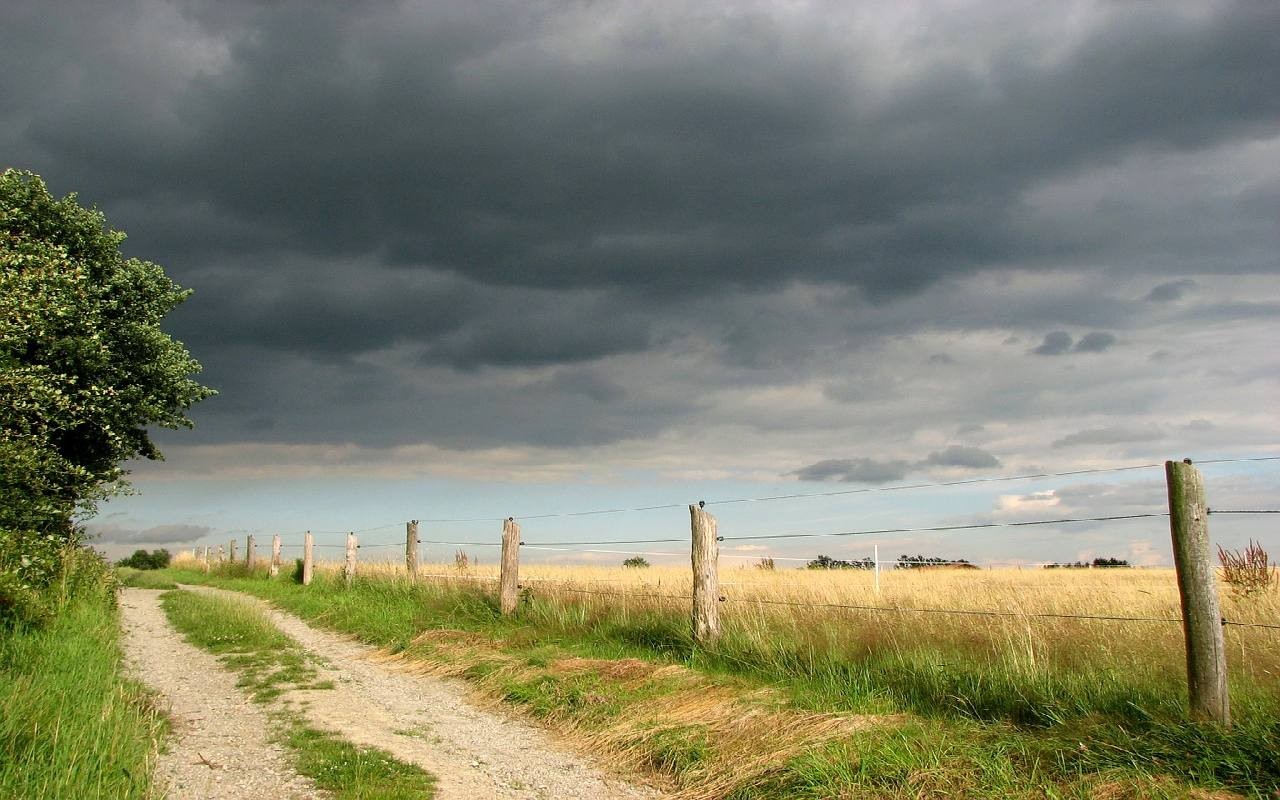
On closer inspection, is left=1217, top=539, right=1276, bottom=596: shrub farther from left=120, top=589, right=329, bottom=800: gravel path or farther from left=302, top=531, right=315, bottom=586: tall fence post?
left=302, top=531, right=315, bottom=586: tall fence post

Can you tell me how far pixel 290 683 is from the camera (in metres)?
9.98

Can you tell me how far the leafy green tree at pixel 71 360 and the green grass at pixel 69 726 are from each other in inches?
112

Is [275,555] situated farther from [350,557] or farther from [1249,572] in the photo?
[1249,572]

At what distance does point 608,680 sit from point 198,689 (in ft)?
17.3

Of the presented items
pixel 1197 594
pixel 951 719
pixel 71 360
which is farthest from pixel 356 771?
pixel 71 360

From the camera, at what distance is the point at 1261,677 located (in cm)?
640

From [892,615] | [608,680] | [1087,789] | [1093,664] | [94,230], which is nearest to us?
[1087,789]

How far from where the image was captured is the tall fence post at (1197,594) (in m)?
5.88

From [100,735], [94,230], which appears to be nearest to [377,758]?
[100,735]

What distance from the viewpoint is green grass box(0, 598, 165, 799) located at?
5348 millimetres

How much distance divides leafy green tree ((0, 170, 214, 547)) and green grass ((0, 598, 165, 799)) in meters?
2.86

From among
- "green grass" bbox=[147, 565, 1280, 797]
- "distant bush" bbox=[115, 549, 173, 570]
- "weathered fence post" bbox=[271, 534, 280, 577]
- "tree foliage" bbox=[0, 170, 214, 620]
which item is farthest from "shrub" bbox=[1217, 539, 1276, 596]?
"distant bush" bbox=[115, 549, 173, 570]

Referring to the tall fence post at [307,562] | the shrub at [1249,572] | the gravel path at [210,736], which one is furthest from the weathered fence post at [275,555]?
the shrub at [1249,572]

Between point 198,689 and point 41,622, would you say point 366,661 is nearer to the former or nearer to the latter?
point 198,689
